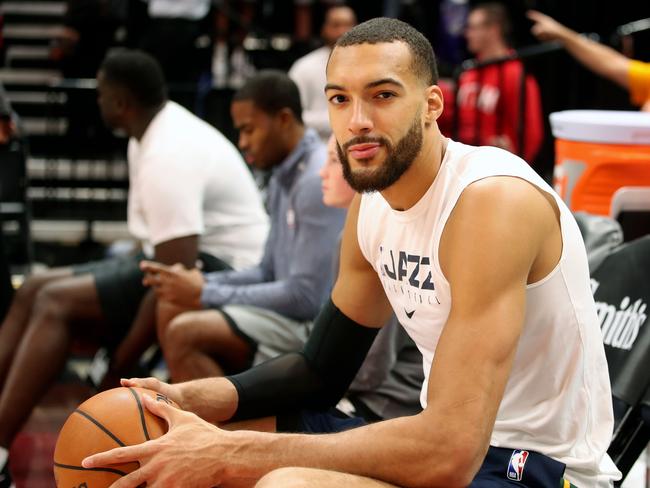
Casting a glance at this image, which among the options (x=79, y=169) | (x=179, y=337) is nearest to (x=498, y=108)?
(x=79, y=169)

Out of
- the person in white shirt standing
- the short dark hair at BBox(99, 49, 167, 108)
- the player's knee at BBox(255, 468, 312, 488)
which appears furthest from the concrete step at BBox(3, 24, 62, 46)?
the player's knee at BBox(255, 468, 312, 488)

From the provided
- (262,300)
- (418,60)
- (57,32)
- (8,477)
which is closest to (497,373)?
(418,60)

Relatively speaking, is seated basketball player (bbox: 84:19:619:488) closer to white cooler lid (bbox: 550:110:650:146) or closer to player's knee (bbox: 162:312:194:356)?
player's knee (bbox: 162:312:194:356)

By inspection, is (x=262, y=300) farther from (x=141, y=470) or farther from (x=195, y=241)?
(x=141, y=470)

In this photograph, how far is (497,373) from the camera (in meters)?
2.21

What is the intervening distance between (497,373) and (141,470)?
772 mm

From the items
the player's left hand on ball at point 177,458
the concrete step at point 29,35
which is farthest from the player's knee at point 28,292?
the concrete step at point 29,35

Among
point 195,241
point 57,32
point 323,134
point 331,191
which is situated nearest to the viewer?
point 331,191

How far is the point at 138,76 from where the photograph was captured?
5035 mm

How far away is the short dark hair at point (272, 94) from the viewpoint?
15.0ft

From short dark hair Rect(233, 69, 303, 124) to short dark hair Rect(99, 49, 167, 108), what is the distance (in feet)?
1.78

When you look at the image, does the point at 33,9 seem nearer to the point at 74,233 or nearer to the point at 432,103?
the point at 74,233

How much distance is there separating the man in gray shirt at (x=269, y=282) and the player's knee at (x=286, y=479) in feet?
6.20

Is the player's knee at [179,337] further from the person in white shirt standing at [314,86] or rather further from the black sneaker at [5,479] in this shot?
the person in white shirt standing at [314,86]
